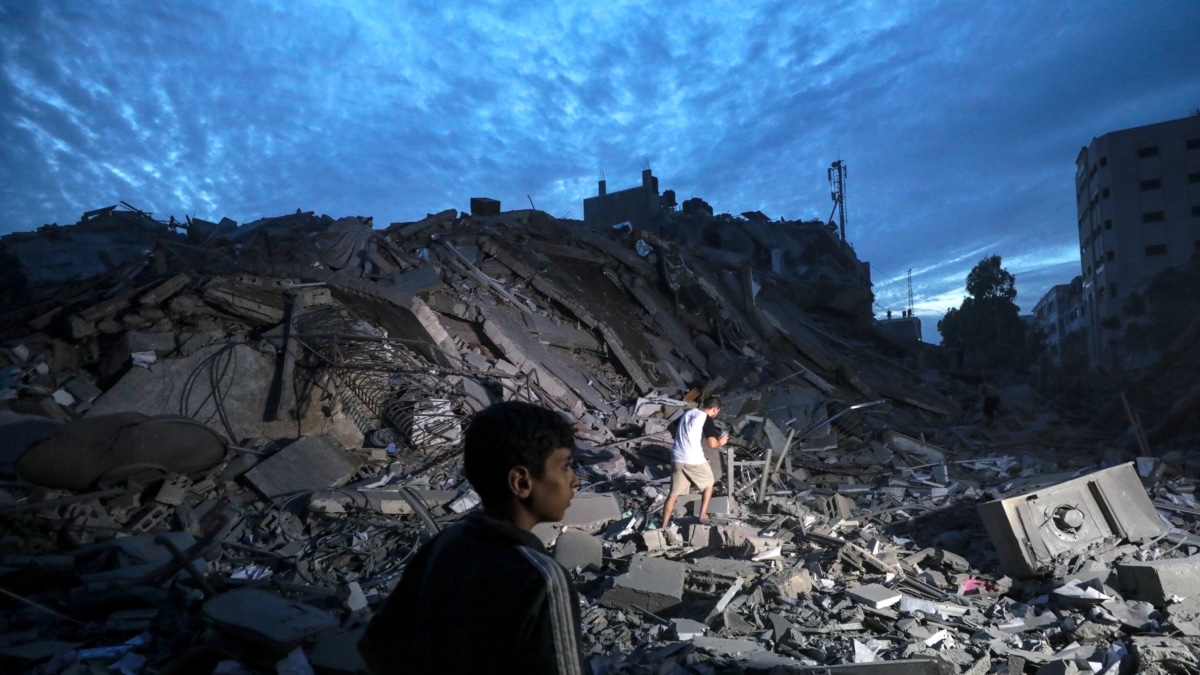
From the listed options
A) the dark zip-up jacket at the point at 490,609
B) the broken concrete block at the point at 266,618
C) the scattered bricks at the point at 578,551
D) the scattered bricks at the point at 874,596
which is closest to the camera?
the dark zip-up jacket at the point at 490,609

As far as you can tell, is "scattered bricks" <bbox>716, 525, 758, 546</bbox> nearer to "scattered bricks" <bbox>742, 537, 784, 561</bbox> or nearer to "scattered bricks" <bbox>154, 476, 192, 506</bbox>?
"scattered bricks" <bbox>742, 537, 784, 561</bbox>

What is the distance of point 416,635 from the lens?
1272 mm

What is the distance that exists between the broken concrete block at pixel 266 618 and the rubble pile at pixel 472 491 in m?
0.03

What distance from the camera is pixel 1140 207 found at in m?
35.2

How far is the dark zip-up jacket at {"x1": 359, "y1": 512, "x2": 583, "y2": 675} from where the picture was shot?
3.69 ft

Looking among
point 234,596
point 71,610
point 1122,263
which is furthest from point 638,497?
point 1122,263

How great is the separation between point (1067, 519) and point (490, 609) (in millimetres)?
6389

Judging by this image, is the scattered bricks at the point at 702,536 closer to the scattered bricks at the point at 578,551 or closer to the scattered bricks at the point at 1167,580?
the scattered bricks at the point at 578,551

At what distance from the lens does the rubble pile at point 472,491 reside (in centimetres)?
Result: 464

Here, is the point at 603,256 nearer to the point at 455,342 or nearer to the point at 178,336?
the point at 455,342

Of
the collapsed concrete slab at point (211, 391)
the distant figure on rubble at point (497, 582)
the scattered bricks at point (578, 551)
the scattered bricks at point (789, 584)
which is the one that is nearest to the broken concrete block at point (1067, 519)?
the scattered bricks at point (789, 584)

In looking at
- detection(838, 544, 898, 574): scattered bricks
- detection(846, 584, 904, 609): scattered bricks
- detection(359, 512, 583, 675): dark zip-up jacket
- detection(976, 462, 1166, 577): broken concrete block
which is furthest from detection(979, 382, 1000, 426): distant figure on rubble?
detection(359, 512, 583, 675): dark zip-up jacket

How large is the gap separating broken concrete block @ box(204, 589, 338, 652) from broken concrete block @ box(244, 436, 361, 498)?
3032mm

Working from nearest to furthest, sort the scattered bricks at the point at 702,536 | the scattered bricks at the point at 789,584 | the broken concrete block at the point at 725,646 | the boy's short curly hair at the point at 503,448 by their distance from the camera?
the boy's short curly hair at the point at 503,448 → the broken concrete block at the point at 725,646 → the scattered bricks at the point at 789,584 → the scattered bricks at the point at 702,536
